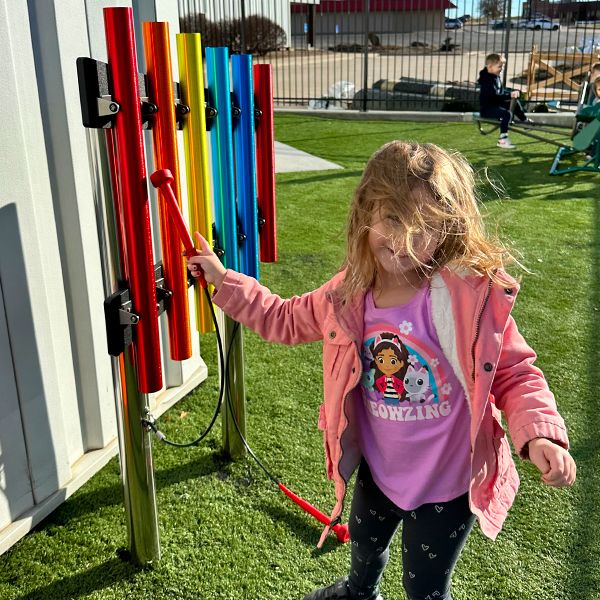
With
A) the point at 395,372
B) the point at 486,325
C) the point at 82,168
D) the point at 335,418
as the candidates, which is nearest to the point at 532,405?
the point at 486,325

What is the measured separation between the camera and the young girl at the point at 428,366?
153 centimetres

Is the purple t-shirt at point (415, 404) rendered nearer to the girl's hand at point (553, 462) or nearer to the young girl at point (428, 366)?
the young girl at point (428, 366)

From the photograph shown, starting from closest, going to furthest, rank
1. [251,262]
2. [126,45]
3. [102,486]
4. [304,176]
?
[126,45], [251,262], [102,486], [304,176]

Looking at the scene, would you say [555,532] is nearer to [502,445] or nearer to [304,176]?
[502,445]

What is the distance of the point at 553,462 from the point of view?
143 centimetres

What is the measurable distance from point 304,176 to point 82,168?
5.48 metres

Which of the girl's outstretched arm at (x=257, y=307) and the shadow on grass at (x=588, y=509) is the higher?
the girl's outstretched arm at (x=257, y=307)

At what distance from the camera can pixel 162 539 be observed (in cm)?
240

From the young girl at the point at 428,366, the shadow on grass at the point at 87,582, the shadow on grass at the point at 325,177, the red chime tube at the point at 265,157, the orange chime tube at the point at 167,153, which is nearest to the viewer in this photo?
the young girl at the point at 428,366

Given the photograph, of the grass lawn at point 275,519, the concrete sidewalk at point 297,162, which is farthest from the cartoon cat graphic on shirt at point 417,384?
the concrete sidewalk at point 297,162

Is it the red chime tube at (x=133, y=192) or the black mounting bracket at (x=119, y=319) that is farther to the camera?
the black mounting bracket at (x=119, y=319)

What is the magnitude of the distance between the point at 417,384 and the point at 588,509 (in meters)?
1.34

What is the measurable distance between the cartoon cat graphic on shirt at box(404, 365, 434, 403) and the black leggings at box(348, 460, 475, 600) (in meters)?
0.27

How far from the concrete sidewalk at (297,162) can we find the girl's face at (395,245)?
6.50 m
